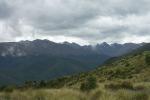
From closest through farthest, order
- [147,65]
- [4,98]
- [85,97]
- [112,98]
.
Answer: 1. [112,98]
2. [85,97]
3. [4,98]
4. [147,65]

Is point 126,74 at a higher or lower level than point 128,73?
lower

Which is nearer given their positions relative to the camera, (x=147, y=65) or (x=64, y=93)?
(x=64, y=93)

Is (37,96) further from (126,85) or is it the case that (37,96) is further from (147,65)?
(147,65)

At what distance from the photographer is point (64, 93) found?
671 inches

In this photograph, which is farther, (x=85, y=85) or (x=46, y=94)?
(x=85, y=85)

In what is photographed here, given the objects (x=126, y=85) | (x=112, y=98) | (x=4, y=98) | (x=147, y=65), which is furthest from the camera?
(x=147, y=65)

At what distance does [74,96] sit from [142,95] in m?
2.64

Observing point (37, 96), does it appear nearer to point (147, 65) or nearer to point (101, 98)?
point (101, 98)

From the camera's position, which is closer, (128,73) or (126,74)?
(126,74)

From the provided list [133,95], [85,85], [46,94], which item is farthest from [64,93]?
[85,85]

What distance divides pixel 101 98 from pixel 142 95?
1.65m

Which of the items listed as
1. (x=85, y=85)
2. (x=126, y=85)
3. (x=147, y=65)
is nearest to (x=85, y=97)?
(x=85, y=85)

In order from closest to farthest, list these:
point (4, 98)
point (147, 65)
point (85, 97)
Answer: point (85, 97) → point (4, 98) → point (147, 65)

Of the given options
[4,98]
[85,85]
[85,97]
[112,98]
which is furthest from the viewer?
[85,85]
